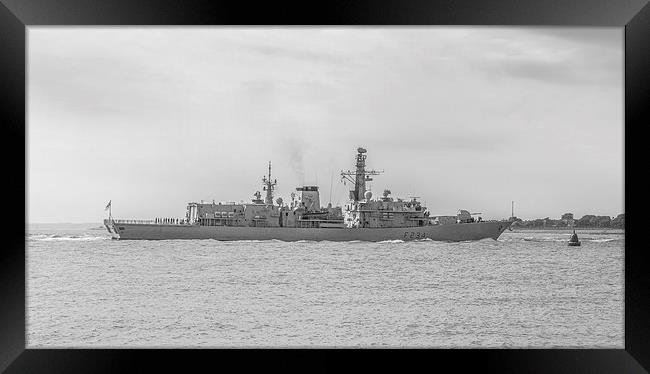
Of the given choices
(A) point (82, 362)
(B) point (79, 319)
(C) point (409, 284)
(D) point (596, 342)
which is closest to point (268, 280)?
(C) point (409, 284)

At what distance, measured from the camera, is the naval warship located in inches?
998

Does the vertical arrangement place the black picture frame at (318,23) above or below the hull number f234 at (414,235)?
above

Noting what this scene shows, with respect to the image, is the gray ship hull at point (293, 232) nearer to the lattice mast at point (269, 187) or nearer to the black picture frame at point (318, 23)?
the lattice mast at point (269, 187)

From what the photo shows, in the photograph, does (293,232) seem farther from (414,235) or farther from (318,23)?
(318,23)

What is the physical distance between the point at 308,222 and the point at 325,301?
1334 cm

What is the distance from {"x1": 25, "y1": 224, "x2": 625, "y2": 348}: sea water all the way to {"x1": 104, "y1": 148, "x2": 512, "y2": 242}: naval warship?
0.85 metres

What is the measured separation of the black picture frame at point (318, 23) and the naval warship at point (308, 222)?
72.9 feet

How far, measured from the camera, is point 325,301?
12.6 m

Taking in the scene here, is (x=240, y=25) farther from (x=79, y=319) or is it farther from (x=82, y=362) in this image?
(x=79, y=319)

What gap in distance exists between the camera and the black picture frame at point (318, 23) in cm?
288

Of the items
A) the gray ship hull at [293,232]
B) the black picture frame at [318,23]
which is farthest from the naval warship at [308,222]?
the black picture frame at [318,23]

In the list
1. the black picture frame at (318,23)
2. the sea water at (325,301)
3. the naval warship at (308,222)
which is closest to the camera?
the black picture frame at (318,23)

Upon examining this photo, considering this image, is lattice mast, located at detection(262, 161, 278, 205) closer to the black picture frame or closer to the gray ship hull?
the gray ship hull

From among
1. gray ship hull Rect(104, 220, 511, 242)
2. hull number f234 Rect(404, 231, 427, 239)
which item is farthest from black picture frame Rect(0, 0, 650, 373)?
hull number f234 Rect(404, 231, 427, 239)
